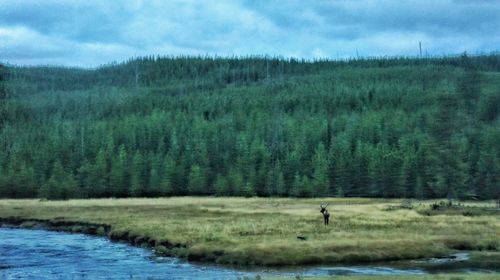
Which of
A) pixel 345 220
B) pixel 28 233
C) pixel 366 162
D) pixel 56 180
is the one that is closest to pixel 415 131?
pixel 366 162

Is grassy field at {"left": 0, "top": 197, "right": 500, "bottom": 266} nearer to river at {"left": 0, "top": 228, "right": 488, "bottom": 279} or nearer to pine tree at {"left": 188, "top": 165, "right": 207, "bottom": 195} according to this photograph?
river at {"left": 0, "top": 228, "right": 488, "bottom": 279}

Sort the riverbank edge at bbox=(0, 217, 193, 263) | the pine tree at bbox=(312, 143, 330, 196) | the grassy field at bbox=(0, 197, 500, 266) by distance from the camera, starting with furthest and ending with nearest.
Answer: the pine tree at bbox=(312, 143, 330, 196) → the riverbank edge at bbox=(0, 217, 193, 263) → the grassy field at bbox=(0, 197, 500, 266)

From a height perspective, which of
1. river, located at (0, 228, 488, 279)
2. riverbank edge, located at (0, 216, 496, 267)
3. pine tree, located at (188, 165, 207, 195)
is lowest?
river, located at (0, 228, 488, 279)

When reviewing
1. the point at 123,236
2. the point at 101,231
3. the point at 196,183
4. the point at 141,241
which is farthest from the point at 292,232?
the point at 196,183

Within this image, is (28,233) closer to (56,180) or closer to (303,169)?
(56,180)

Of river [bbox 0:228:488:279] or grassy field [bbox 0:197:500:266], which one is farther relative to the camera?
grassy field [bbox 0:197:500:266]

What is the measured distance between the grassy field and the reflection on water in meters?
2.94

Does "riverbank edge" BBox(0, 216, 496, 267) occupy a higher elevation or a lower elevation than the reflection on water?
higher

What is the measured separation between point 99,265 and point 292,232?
1979cm

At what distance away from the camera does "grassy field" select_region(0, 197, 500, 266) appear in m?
53.5

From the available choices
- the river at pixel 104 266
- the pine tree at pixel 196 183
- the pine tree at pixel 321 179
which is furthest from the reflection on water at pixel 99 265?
the pine tree at pixel 321 179

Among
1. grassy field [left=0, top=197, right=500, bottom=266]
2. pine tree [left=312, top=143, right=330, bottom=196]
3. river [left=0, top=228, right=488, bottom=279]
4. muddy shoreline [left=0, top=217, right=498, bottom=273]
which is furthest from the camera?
pine tree [left=312, top=143, right=330, bottom=196]

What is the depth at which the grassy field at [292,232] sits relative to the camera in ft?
176

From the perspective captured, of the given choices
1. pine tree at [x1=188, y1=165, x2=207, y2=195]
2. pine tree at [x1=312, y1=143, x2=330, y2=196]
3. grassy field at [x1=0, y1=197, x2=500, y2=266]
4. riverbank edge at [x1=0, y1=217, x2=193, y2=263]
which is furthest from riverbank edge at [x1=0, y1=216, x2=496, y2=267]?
pine tree at [x1=312, y1=143, x2=330, y2=196]
